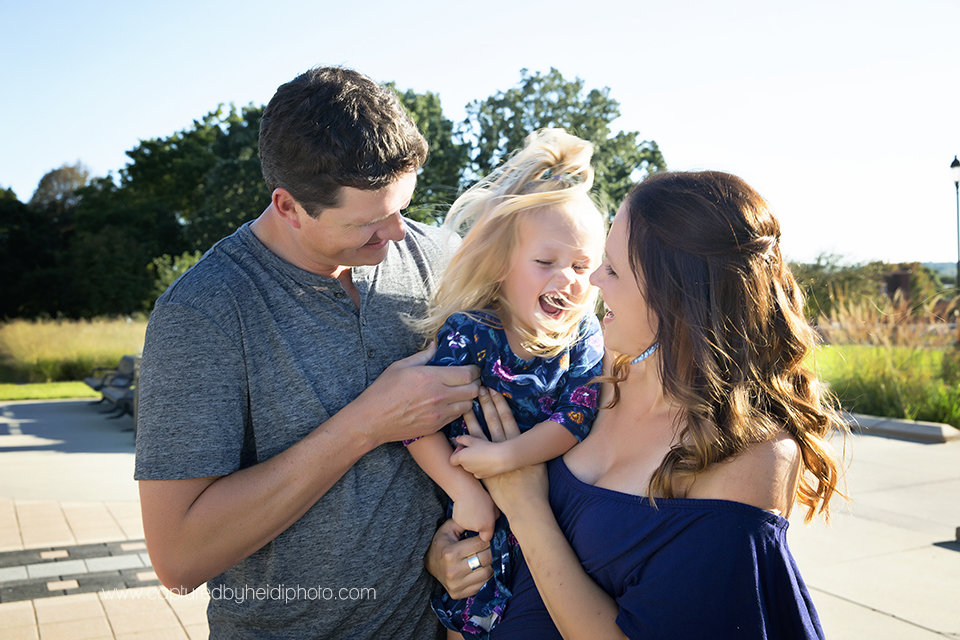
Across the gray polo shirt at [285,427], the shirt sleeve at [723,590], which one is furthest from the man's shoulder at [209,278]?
the shirt sleeve at [723,590]

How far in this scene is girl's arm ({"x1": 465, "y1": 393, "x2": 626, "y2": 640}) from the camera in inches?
61.9

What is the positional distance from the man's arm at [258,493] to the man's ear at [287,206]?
45 cm

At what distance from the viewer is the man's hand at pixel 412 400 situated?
5.79 ft

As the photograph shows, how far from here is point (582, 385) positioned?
6.78 feet

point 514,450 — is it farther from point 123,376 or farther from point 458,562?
point 123,376

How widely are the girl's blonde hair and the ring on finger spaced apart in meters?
0.60

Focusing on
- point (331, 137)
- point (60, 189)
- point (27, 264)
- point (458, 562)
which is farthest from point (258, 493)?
point (60, 189)

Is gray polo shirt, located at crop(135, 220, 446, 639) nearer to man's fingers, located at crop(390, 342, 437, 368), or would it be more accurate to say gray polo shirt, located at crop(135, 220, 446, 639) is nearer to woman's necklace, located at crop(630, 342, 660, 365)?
man's fingers, located at crop(390, 342, 437, 368)

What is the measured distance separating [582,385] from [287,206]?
91 cm

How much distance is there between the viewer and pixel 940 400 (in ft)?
31.8

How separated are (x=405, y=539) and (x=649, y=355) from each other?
0.76m

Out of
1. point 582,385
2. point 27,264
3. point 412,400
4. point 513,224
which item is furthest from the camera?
point 27,264

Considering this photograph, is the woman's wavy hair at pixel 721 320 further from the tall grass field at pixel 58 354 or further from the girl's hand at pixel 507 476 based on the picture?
the tall grass field at pixel 58 354

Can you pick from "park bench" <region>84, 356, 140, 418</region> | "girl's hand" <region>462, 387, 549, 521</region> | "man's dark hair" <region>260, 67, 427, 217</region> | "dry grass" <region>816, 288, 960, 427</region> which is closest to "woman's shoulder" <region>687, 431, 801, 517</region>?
"girl's hand" <region>462, 387, 549, 521</region>
